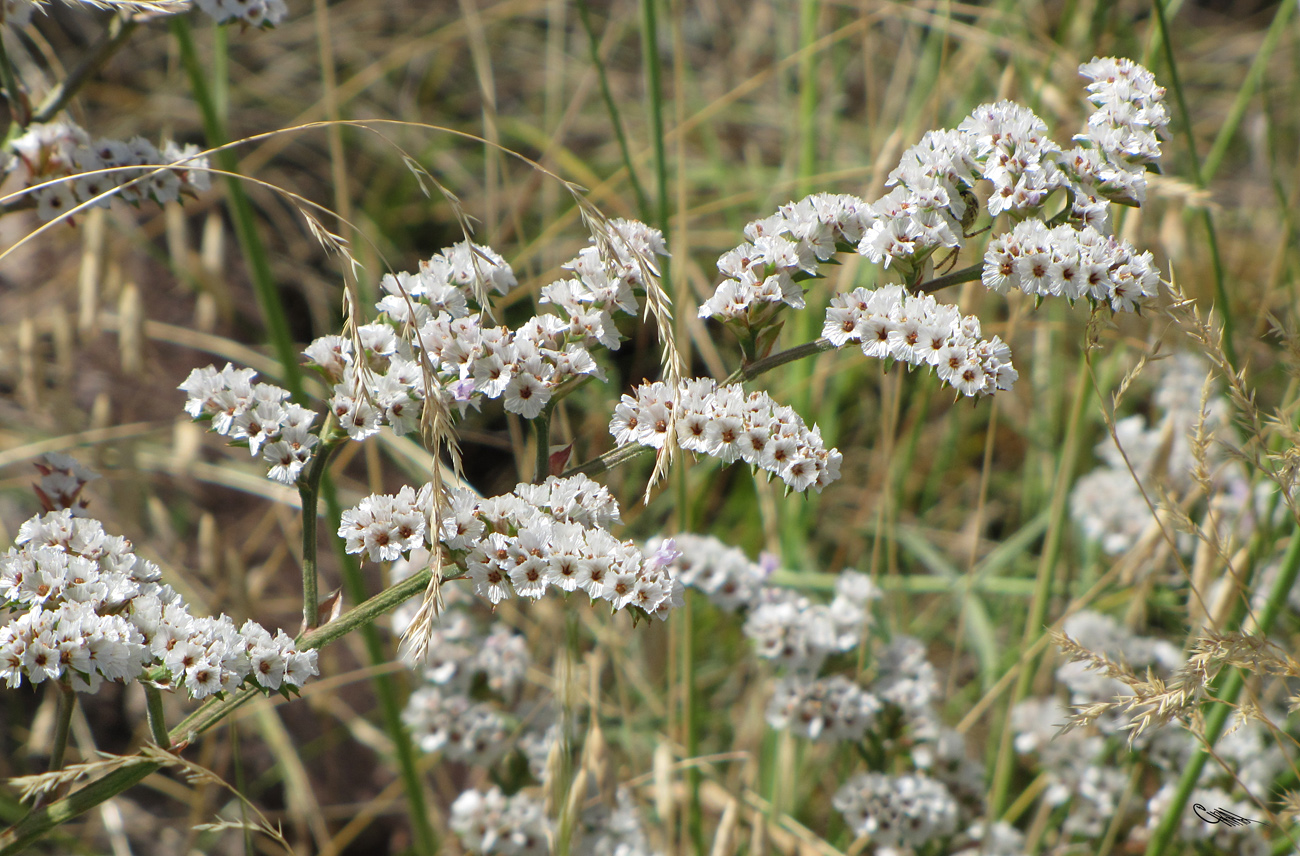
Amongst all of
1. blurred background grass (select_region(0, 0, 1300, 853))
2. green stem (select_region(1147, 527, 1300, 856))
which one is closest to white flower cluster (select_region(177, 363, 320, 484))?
blurred background grass (select_region(0, 0, 1300, 853))

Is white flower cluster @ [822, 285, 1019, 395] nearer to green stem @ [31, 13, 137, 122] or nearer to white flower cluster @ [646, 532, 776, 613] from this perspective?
white flower cluster @ [646, 532, 776, 613]

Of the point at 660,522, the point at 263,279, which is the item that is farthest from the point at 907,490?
the point at 263,279

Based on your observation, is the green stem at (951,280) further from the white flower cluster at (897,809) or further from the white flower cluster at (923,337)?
the white flower cluster at (897,809)

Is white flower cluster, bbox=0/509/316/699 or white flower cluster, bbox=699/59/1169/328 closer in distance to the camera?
white flower cluster, bbox=0/509/316/699

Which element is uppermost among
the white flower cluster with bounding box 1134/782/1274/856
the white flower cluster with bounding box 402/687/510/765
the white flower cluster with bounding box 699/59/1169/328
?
the white flower cluster with bounding box 699/59/1169/328

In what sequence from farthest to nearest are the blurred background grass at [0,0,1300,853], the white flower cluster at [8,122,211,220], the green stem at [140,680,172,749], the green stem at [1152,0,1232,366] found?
the blurred background grass at [0,0,1300,853], the green stem at [1152,0,1232,366], the white flower cluster at [8,122,211,220], the green stem at [140,680,172,749]
